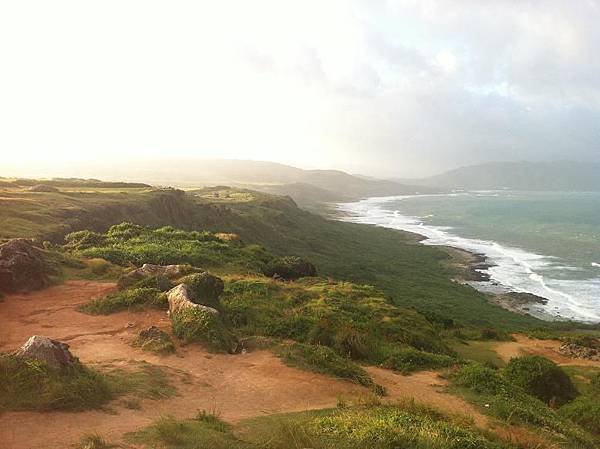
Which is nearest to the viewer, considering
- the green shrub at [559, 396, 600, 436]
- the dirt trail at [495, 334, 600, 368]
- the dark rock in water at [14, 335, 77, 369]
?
the dark rock in water at [14, 335, 77, 369]

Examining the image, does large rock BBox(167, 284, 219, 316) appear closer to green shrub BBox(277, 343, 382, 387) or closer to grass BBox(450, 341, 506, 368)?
green shrub BBox(277, 343, 382, 387)

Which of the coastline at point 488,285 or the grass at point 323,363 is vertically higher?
the grass at point 323,363

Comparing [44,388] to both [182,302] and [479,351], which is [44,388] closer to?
[182,302]

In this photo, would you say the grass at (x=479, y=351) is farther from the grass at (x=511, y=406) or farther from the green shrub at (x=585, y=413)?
the grass at (x=511, y=406)

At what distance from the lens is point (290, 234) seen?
2977 inches

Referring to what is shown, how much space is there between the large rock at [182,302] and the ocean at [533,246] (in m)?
40.7

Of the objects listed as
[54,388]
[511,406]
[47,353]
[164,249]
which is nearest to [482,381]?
[511,406]

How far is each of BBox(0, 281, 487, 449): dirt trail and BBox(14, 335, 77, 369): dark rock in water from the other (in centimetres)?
150

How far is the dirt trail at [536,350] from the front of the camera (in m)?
24.6

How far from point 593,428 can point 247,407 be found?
35.1ft

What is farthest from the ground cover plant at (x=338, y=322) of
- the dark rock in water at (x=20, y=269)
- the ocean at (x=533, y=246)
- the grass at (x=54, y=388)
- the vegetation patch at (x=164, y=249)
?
the ocean at (x=533, y=246)

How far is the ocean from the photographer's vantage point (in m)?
54.7

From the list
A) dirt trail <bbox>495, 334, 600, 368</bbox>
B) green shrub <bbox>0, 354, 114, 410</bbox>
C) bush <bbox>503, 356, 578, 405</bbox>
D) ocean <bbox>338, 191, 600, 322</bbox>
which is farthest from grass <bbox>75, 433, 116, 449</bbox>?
ocean <bbox>338, 191, 600, 322</bbox>

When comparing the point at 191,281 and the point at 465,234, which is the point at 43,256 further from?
the point at 465,234
